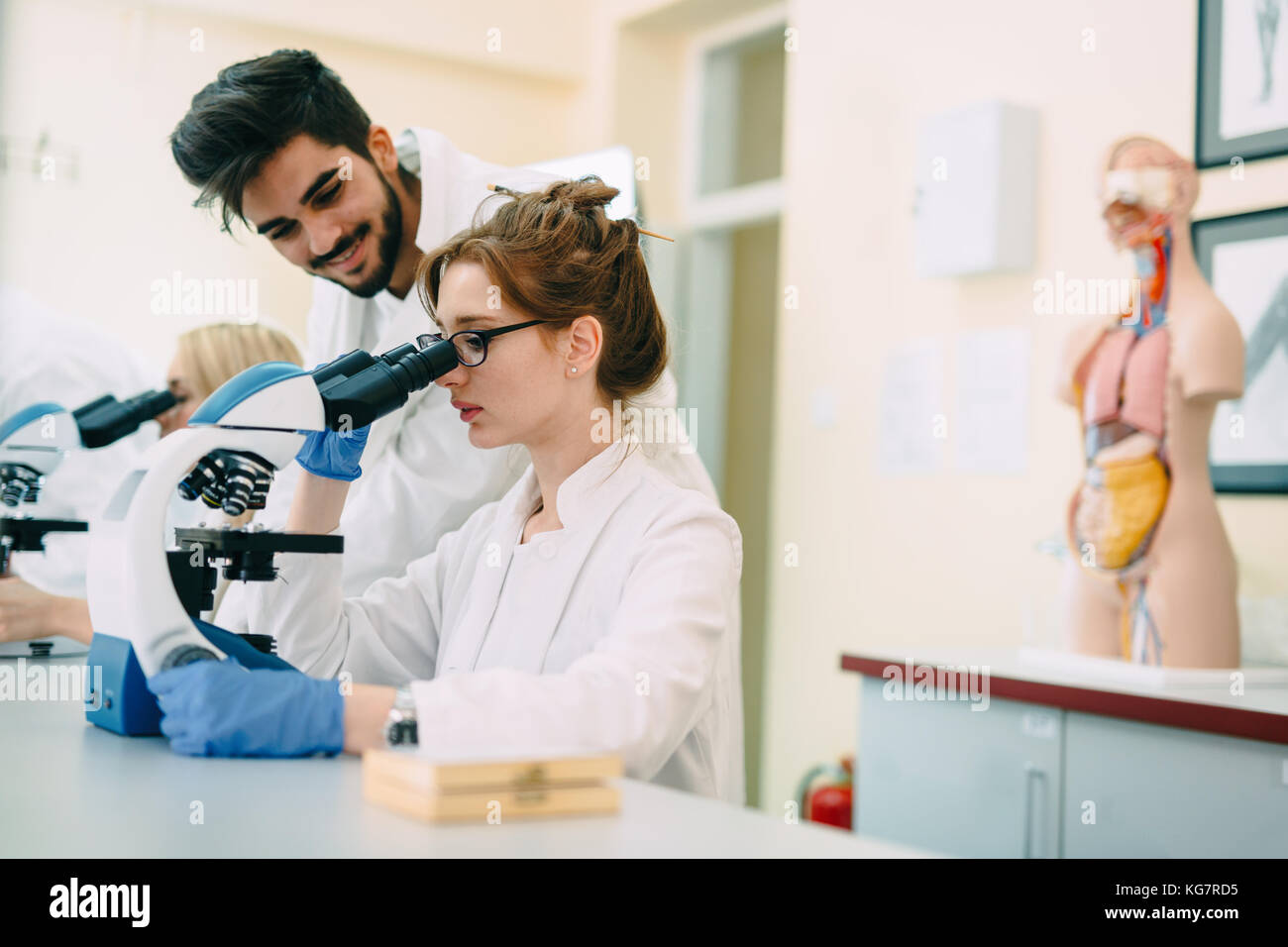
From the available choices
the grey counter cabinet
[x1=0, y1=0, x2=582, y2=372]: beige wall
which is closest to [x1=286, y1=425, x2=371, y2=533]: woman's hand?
the grey counter cabinet

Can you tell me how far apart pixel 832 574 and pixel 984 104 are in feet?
4.97

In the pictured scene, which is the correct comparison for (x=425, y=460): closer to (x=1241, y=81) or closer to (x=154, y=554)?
(x=154, y=554)

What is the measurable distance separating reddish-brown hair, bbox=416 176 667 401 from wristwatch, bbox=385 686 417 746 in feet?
1.81

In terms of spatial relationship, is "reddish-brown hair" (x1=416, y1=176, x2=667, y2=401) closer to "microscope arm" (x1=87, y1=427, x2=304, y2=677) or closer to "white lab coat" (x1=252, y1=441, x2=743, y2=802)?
"white lab coat" (x1=252, y1=441, x2=743, y2=802)

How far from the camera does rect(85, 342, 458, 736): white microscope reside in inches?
48.7

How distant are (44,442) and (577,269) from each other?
79cm

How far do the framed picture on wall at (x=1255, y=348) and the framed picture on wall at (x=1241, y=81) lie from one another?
0.56 ft

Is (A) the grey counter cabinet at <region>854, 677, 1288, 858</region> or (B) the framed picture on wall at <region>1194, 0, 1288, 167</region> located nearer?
(A) the grey counter cabinet at <region>854, 677, 1288, 858</region>

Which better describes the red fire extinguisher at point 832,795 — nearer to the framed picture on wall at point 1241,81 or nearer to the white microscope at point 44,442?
the framed picture on wall at point 1241,81

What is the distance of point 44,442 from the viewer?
1.73 metres

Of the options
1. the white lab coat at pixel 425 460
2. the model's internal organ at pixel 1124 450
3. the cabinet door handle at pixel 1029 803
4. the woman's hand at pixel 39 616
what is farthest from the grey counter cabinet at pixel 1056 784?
the woman's hand at pixel 39 616

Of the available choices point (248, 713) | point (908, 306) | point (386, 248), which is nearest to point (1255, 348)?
point (908, 306)
